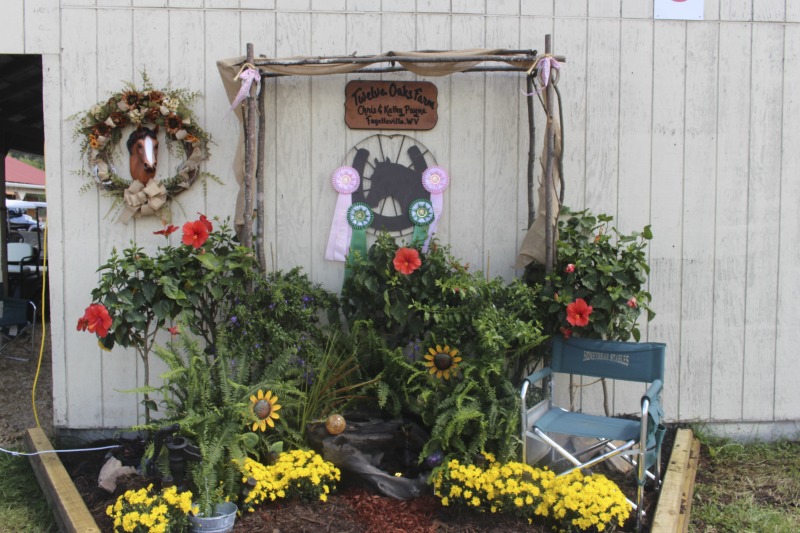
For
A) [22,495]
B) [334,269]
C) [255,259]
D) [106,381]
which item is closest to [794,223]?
[334,269]

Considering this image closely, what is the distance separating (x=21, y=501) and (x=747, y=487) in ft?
12.9

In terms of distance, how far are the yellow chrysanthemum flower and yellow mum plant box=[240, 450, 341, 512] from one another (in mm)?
170

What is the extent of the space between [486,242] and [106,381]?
8.23ft

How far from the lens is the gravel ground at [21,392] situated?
15.6 feet

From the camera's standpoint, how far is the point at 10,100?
23.7ft

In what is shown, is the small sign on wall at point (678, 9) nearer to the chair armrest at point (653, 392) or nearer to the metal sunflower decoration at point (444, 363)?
the chair armrest at point (653, 392)

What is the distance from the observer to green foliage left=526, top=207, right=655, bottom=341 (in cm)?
379

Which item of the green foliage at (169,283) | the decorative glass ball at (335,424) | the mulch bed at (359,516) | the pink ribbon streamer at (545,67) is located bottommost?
the mulch bed at (359,516)

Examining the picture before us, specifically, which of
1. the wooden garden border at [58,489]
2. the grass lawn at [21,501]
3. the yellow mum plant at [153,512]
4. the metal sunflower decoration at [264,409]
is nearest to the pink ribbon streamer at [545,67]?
the metal sunflower decoration at [264,409]

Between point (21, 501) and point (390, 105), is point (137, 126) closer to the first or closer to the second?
point (390, 105)

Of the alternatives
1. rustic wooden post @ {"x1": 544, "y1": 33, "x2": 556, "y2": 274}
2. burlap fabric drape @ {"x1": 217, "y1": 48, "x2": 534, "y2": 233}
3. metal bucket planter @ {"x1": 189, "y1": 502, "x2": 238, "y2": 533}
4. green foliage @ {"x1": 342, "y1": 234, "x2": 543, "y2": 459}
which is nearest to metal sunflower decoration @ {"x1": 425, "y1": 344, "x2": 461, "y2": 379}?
green foliage @ {"x1": 342, "y1": 234, "x2": 543, "y2": 459}

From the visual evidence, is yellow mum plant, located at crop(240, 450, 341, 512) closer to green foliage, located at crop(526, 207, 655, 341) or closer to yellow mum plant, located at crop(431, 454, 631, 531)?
yellow mum plant, located at crop(431, 454, 631, 531)

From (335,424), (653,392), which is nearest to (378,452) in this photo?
(335,424)

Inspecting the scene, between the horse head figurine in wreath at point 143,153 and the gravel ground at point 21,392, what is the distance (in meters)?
1.80
